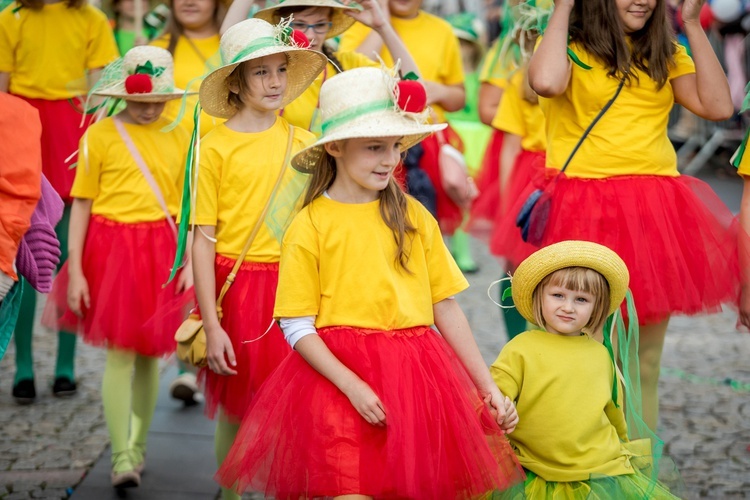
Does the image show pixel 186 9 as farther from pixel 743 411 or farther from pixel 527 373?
pixel 743 411

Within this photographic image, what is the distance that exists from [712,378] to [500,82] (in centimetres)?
220

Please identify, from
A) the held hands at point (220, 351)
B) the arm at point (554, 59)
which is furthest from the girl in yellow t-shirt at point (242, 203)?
the arm at point (554, 59)

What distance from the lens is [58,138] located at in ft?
21.7

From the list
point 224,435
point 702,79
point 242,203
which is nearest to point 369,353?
point 242,203

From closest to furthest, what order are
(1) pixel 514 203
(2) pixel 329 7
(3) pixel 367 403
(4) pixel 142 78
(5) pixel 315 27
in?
(3) pixel 367 403, (5) pixel 315 27, (2) pixel 329 7, (4) pixel 142 78, (1) pixel 514 203

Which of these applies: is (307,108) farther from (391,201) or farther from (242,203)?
(391,201)

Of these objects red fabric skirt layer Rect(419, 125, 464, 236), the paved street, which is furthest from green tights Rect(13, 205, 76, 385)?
red fabric skirt layer Rect(419, 125, 464, 236)

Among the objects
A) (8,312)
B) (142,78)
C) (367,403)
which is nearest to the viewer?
(367,403)

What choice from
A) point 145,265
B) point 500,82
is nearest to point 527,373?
point 145,265

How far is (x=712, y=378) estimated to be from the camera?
688 centimetres

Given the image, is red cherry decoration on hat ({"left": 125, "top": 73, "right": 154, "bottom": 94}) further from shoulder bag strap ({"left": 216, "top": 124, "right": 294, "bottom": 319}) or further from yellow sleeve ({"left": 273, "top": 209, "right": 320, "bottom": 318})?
yellow sleeve ({"left": 273, "top": 209, "right": 320, "bottom": 318})

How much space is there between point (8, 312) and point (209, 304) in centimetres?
72

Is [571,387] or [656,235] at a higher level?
[656,235]

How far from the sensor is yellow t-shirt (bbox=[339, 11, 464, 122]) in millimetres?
6504
